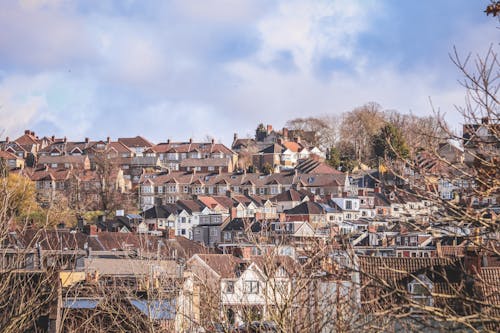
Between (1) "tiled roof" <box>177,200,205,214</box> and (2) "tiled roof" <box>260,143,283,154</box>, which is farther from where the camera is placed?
(2) "tiled roof" <box>260,143,283,154</box>

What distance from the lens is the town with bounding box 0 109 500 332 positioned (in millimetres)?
10500

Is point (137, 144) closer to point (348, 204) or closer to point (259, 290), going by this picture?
point (348, 204)

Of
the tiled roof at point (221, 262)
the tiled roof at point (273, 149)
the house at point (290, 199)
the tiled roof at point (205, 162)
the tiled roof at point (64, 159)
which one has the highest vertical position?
the tiled roof at point (273, 149)

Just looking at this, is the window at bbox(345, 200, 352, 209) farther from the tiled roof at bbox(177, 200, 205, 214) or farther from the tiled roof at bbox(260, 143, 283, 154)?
the tiled roof at bbox(260, 143, 283, 154)

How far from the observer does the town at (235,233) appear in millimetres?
10500

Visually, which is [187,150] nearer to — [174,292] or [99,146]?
[99,146]

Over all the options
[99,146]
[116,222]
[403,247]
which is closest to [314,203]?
[116,222]

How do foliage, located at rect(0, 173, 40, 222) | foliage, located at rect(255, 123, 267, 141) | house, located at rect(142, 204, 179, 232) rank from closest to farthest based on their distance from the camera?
foliage, located at rect(0, 173, 40, 222) < house, located at rect(142, 204, 179, 232) < foliage, located at rect(255, 123, 267, 141)

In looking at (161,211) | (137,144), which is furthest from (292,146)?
(161,211)

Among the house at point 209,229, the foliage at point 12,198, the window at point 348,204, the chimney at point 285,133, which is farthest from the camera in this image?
the chimney at point 285,133

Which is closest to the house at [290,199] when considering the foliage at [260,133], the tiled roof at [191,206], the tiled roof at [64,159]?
the tiled roof at [191,206]

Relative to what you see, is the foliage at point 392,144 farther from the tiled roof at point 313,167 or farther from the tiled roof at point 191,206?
the tiled roof at point 313,167

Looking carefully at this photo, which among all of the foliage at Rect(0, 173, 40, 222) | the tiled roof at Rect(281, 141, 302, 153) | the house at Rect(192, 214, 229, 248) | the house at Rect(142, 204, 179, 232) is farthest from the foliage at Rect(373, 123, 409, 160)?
the tiled roof at Rect(281, 141, 302, 153)

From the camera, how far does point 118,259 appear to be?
134ft
